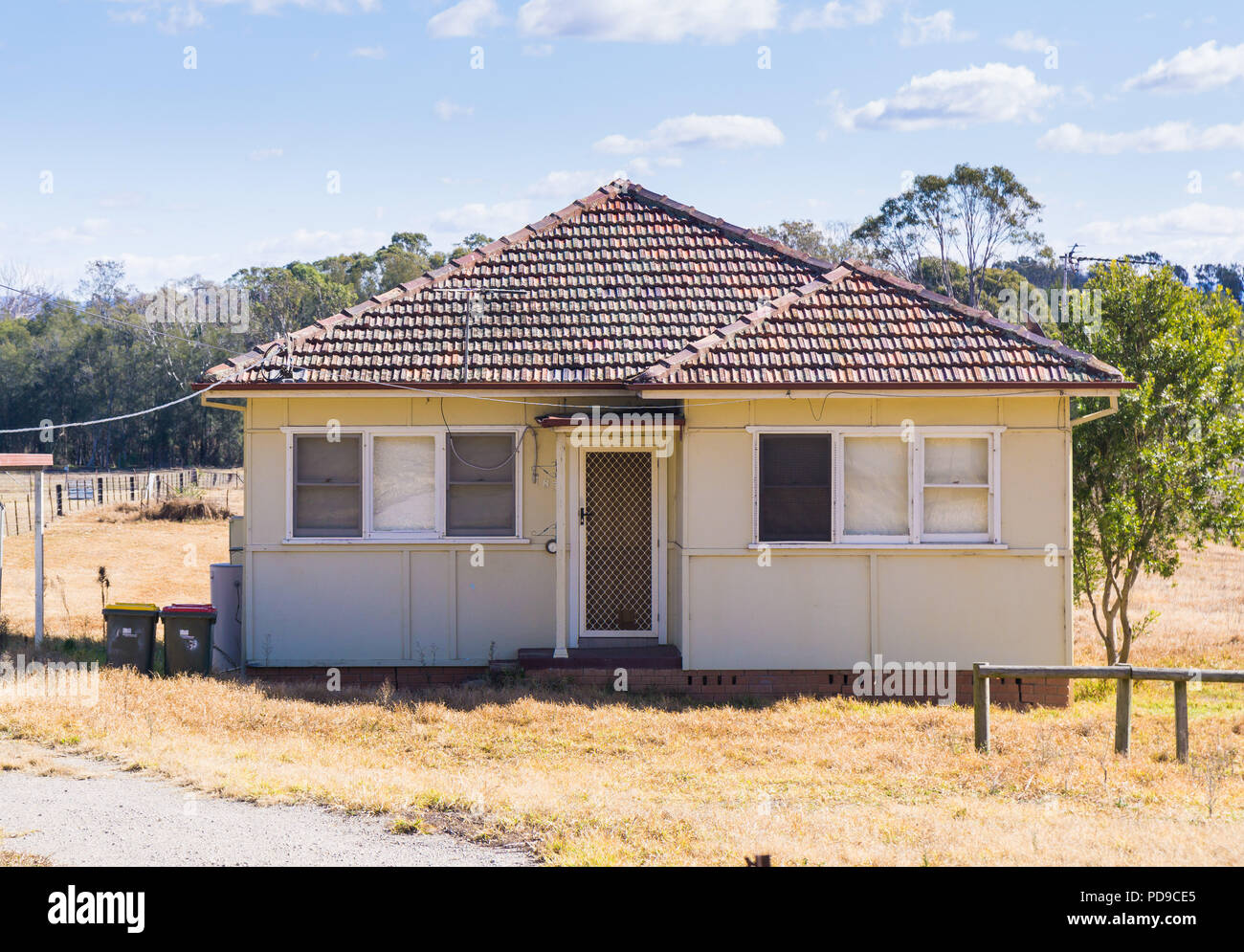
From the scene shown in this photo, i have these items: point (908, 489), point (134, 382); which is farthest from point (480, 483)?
point (134, 382)

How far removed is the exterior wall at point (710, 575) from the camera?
12.5 meters

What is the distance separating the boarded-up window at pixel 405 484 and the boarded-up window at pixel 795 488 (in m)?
3.67

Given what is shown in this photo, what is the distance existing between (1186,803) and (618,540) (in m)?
6.75

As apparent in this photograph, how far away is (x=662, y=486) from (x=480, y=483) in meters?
2.03

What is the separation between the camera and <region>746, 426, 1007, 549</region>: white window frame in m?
12.5

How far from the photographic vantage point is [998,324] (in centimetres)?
1329

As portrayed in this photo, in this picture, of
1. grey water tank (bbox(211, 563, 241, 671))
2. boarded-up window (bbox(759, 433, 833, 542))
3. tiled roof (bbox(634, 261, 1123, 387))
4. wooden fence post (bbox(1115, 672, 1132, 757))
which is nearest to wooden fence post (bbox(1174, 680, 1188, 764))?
wooden fence post (bbox(1115, 672, 1132, 757))

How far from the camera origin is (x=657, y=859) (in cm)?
653

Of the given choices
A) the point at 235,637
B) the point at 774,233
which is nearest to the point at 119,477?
the point at 774,233

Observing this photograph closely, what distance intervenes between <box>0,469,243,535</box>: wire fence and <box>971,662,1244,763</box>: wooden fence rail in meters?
29.9

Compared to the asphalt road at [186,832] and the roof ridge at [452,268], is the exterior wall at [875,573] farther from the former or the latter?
the asphalt road at [186,832]

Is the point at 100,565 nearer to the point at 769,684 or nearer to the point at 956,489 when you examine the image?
the point at 769,684

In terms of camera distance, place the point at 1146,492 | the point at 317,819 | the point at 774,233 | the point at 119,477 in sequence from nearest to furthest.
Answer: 1. the point at 317,819
2. the point at 1146,492
3. the point at 119,477
4. the point at 774,233
